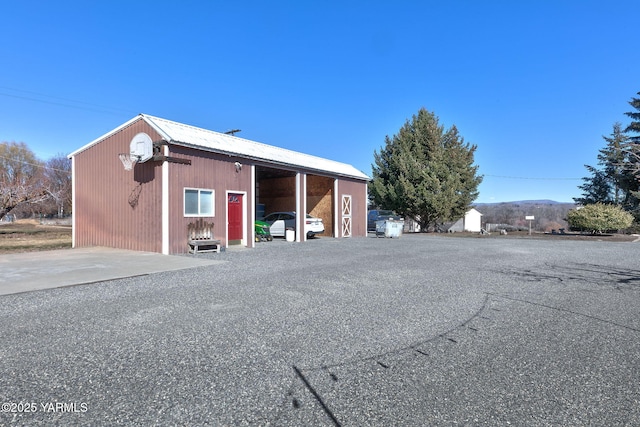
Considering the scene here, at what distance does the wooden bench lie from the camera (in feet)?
40.8

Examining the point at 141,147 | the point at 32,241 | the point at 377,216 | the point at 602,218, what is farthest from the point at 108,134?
the point at 602,218

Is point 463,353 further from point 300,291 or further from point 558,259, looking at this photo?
point 558,259

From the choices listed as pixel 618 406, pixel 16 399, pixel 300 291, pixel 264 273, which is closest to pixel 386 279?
pixel 300 291

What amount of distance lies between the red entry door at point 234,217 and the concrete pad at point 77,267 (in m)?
3.44

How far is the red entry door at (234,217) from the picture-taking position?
14.5 m

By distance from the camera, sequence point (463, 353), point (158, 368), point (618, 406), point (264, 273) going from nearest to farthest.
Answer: point (618, 406) → point (158, 368) → point (463, 353) → point (264, 273)

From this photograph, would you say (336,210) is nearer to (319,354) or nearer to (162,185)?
(162,185)

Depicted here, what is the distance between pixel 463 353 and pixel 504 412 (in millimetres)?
1130

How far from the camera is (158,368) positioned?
324 centimetres

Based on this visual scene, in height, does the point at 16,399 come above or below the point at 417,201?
below

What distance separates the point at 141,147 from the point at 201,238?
379 centimetres

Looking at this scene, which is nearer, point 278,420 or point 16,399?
point 278,420

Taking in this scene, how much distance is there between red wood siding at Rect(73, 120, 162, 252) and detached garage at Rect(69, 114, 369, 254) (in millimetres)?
34

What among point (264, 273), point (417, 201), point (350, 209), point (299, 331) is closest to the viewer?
point (299, 331)
